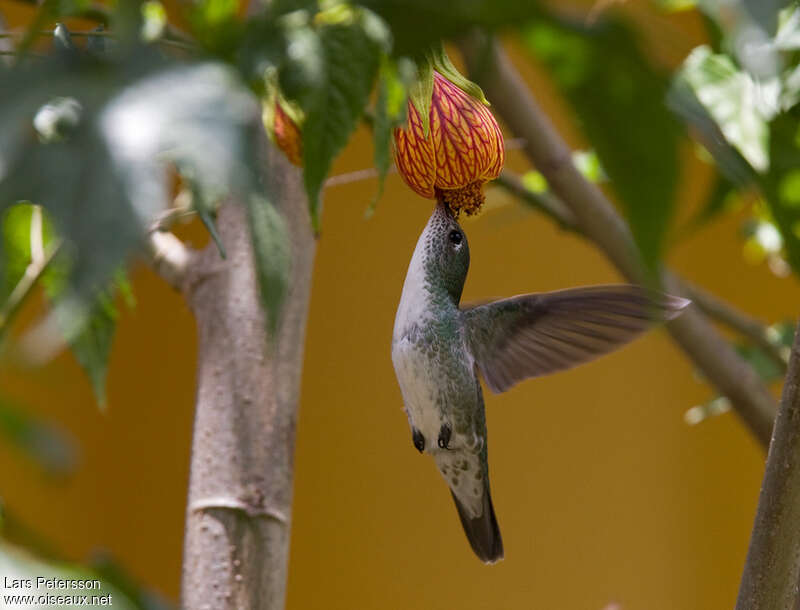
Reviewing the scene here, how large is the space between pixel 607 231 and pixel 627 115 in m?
0.71

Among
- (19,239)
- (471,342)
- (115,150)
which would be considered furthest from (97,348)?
(115,150)

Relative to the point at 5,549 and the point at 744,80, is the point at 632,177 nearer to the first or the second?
the point at 5,549

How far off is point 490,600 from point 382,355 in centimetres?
44

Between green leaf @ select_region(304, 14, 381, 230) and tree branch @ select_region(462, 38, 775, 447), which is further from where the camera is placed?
tree branch @ select_region(462, 38, 775, 447)

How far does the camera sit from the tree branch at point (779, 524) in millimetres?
419

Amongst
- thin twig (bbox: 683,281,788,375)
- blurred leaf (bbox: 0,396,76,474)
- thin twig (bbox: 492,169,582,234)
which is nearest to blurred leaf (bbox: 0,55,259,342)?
blurred leaf (bbox: 0,396,76,474)

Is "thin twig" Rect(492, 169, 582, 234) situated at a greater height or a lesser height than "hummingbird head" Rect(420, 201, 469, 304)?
lesser

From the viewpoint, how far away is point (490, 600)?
1.77 m

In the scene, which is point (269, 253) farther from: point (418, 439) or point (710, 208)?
point (418, 439)

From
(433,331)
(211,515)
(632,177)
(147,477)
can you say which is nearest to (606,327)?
(433,331)

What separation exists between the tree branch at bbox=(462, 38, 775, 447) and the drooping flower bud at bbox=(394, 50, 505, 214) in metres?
0.46

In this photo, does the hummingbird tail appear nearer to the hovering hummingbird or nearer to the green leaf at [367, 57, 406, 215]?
the hovering hummingbird

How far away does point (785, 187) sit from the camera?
0.28 metres

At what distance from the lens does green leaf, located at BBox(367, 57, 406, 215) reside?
34 cm
